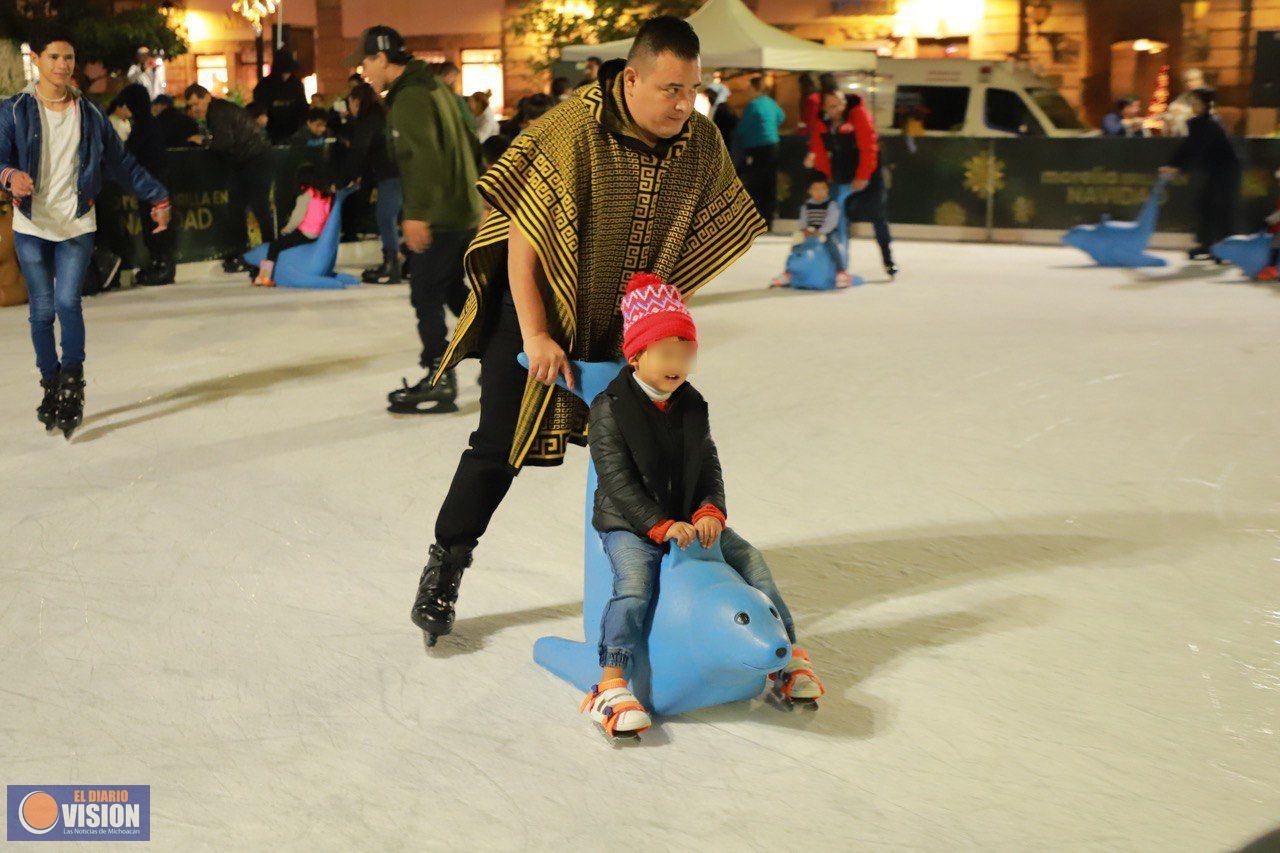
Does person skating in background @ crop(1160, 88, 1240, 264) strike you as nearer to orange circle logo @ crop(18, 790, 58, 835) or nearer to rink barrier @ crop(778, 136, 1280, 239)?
rink barrier @ crop(778, 136, 1280, 239)

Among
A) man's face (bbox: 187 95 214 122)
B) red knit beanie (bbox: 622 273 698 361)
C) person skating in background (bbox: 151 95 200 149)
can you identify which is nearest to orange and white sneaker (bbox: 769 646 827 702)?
red knit beanie (bbox: 622 273 698 361)

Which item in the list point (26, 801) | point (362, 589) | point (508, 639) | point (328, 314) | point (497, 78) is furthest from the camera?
point (497, 78)

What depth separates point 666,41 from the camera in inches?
118

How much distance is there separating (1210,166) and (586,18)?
1379 cm

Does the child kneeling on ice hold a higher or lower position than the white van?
lower

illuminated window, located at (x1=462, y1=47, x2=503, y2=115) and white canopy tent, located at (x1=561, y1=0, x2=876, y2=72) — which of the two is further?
illuminated window, located at (x1=462, y1=47, x2=503, y2=115)

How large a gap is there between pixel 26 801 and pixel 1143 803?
2.08 metres

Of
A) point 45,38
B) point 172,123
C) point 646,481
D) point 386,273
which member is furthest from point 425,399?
point 172,123

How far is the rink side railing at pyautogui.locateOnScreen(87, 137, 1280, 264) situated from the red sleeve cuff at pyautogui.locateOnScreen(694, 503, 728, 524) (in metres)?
9.85

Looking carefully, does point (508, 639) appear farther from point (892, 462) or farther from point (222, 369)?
point (222, 369)

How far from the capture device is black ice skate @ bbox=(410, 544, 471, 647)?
345 centimetres

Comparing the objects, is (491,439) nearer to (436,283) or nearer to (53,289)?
(436,283)

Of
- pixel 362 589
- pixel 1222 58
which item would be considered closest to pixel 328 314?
pixel 362 589

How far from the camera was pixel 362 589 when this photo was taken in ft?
13.0
